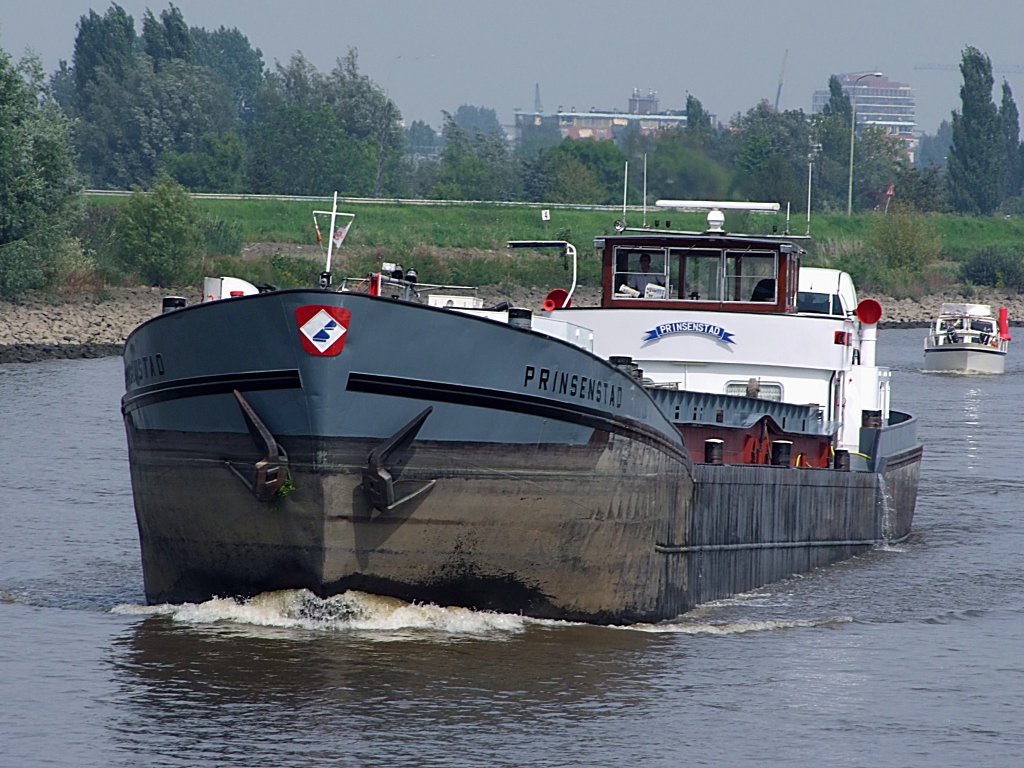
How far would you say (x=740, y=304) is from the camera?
19.6m

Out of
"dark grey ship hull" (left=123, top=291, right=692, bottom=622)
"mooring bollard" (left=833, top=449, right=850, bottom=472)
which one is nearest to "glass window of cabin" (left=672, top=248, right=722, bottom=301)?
"mooring bollard" (left=833, top=449, right=850, bottom=472)

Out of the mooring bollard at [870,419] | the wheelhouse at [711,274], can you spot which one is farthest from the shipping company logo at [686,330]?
the mooring bollard at [870,419]

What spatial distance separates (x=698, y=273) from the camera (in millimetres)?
19641

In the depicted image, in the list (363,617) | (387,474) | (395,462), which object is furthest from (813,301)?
(387,474)

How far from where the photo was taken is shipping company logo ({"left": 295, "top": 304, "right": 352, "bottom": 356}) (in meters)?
13.1

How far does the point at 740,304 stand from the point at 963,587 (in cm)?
418

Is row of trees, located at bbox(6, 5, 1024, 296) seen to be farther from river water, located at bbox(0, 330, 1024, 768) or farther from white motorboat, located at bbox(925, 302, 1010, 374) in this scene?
river water, located at bbox(0, 330, 1024, 768)

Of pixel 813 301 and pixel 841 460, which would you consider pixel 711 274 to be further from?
pixel 813 301

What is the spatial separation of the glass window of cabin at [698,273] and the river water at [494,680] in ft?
11.4

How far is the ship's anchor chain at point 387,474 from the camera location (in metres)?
13.3

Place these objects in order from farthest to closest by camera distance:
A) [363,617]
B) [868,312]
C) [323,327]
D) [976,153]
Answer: [976,153], [868,312], [363,617], [323,327]

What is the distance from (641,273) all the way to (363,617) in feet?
23.4

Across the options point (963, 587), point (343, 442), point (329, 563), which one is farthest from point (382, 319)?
point (963, 587)

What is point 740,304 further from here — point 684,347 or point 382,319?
point 382,319
